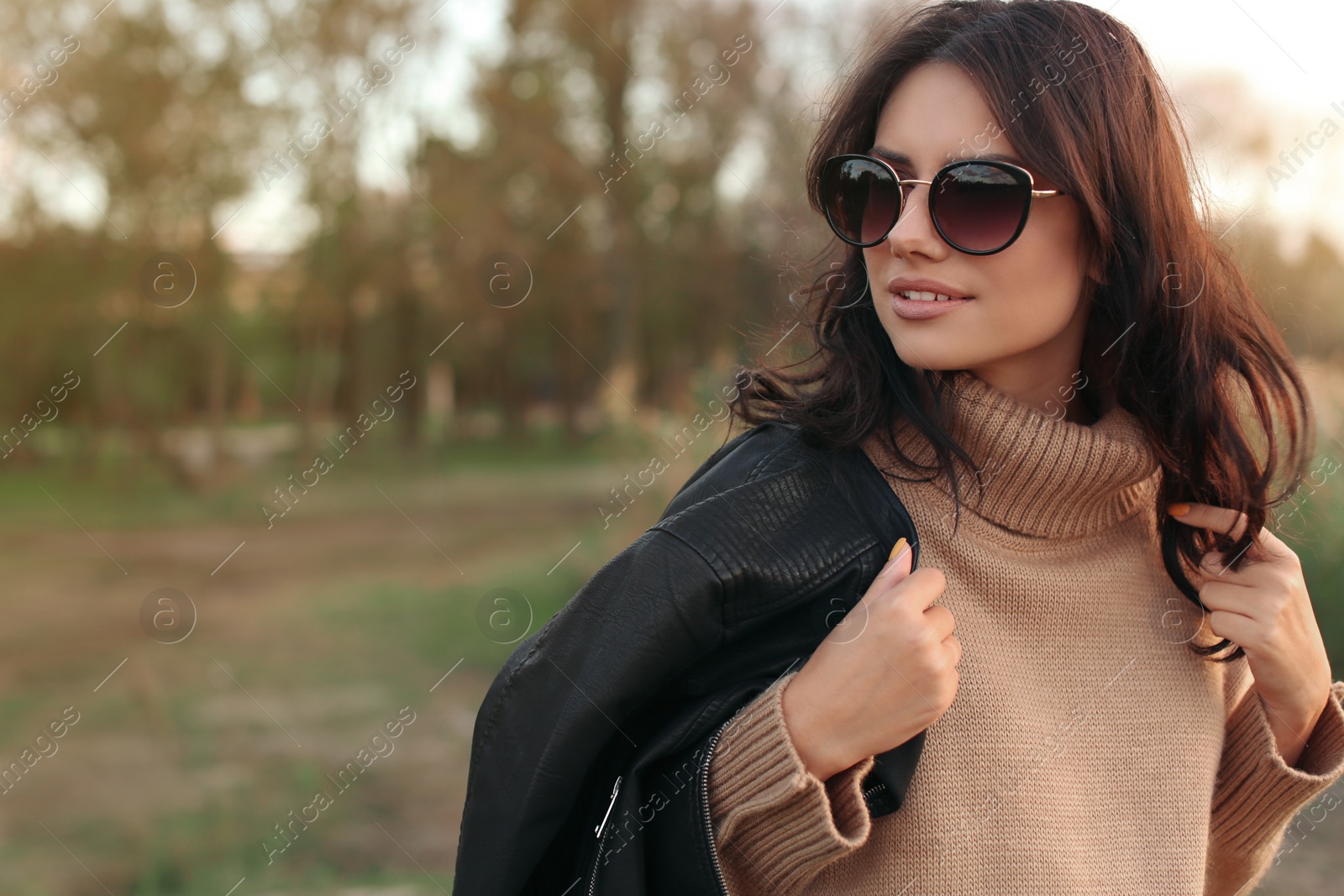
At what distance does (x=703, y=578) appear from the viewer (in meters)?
1.09

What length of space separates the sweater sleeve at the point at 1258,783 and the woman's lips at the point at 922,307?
28.2 inches

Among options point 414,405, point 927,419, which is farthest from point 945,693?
point 414,405

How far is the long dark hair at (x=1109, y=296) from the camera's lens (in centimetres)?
125

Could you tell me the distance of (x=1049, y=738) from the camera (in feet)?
4.11

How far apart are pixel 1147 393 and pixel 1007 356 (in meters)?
0.21

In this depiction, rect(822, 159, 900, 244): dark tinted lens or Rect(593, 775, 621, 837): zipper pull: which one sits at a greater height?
Rect(822, 159, 900, 244): dark tinted lens

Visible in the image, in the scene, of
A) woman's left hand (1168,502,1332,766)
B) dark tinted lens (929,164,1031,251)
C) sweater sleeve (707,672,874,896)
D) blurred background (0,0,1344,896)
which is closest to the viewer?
sweater sleeve (707,672,874,896)

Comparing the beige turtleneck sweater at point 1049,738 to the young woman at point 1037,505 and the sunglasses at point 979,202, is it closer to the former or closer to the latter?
the young woman at point 1037,505

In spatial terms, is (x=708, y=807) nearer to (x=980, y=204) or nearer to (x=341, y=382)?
(x=980, y=204)

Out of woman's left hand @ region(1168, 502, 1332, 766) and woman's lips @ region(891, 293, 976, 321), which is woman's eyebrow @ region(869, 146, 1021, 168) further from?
woman's left hand @ region(1168, 502, 1332, 766)

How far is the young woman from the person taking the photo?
1.11m

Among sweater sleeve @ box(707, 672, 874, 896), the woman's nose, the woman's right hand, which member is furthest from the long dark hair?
sweater sleeve @ box(707, 672, 874, 896)

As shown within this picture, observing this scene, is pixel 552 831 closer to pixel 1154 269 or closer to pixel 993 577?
pixel 993 577

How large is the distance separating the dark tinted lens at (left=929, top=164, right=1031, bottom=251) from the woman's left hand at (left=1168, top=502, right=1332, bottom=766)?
1.65 feet
